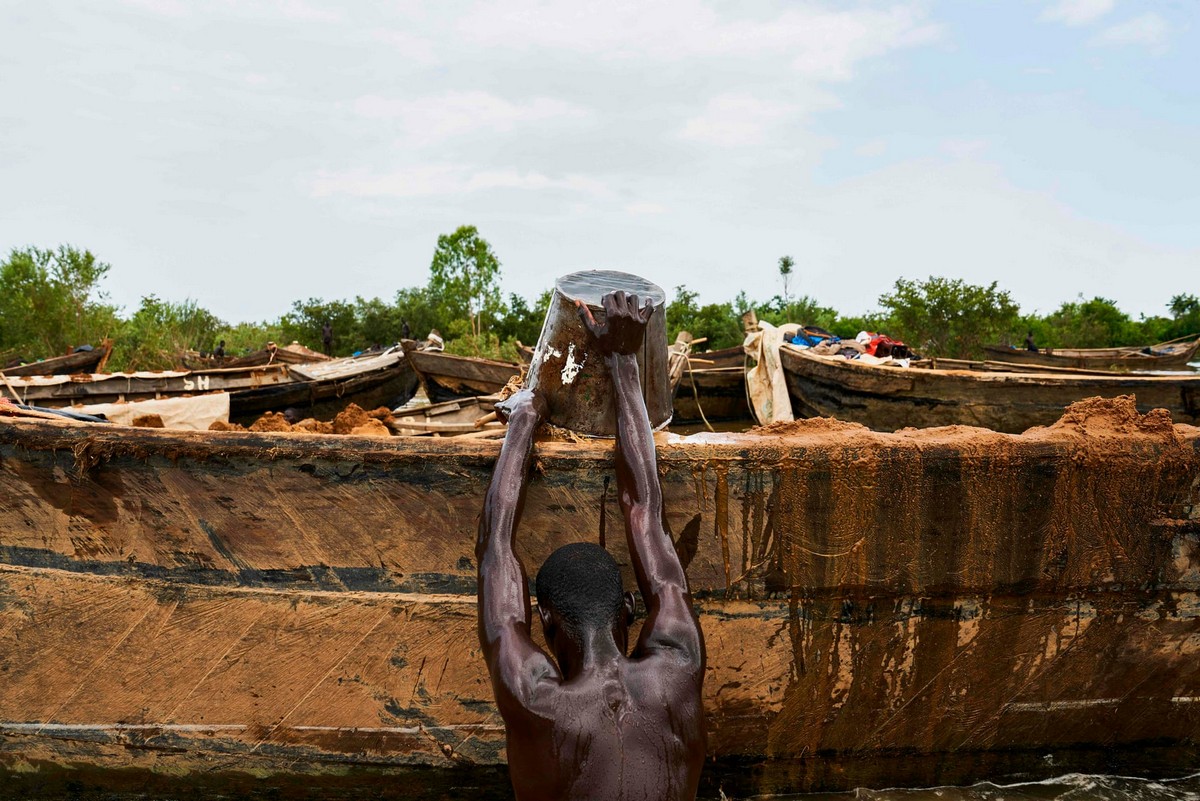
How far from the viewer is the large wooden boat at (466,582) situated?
87.5 inches

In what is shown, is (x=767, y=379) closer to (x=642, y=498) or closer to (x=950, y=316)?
(x=642, y=498)

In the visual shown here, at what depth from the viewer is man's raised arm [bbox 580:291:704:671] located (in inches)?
66.1

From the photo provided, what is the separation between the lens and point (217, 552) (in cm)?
228

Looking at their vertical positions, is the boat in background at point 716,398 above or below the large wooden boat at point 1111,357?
below

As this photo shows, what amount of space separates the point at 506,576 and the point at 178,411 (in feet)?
13.9

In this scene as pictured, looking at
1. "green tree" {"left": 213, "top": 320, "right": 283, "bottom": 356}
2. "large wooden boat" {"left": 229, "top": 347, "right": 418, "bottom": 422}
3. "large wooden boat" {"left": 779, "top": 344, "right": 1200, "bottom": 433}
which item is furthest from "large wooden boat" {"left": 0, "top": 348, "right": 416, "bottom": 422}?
"green tree" {"left": 213, "top": 320, "right": 283, "bottom": 356}

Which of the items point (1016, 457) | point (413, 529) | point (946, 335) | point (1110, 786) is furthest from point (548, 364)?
point (946, 335)

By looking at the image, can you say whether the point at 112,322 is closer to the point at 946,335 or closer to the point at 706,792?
the point at 946,335

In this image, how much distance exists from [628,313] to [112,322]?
2681 centimetres

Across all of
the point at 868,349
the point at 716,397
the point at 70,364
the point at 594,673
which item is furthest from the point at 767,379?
the point at 70,364

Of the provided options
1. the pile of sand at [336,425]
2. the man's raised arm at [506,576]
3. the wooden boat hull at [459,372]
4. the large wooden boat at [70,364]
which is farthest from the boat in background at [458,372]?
the man's raised arm at [506,576]

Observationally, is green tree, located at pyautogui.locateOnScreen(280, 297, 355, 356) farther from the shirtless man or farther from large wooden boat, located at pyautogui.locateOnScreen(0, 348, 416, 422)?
A: the shirtless man

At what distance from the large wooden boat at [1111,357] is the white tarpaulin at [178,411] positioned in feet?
45.0

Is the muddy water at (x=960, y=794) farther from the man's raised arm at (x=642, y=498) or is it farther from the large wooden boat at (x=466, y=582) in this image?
the man's raised arm at (x=642, y=498)
